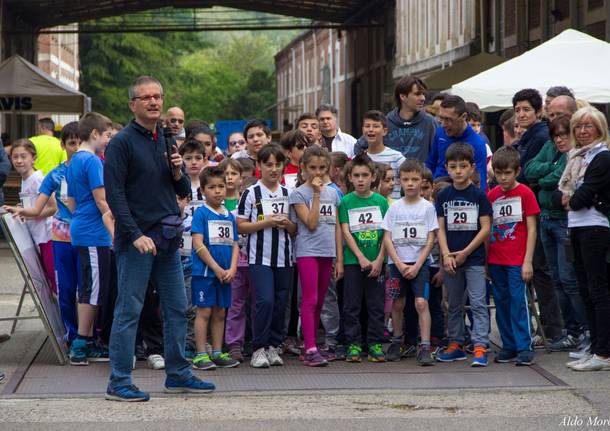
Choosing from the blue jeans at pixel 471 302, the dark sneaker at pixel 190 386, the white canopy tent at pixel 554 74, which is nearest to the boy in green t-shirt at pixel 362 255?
the blue jeans at pixel 471 302

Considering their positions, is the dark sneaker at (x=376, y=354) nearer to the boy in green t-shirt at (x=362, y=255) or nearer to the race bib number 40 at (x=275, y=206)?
the boy in green t-shirt at (x=362, y=255)

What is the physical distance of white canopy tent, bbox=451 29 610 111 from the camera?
13883 mm

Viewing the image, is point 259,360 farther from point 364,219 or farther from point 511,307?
point 511,307

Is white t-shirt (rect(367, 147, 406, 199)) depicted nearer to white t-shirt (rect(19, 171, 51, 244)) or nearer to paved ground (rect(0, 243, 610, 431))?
paved ground (rect(0, 243, 610, 431))

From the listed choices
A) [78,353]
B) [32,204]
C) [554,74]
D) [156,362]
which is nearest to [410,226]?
[156,362]

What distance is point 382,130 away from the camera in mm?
10828

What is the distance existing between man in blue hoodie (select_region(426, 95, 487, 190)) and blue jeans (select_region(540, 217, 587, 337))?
0.71m

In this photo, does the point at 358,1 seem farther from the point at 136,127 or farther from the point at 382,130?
the point at 136,127

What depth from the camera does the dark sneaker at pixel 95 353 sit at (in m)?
10.1

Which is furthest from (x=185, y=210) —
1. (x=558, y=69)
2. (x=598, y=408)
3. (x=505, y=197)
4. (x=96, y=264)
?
(x=558, y=69)

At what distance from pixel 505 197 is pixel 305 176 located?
1.58m

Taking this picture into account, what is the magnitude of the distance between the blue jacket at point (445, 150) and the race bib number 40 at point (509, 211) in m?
0.68

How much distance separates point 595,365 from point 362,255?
1.99 metres

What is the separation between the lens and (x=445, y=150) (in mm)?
10797
